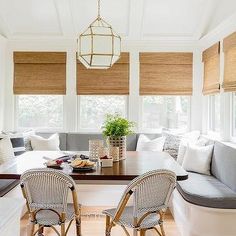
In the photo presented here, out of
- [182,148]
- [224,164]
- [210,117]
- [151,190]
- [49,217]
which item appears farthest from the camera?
[210,117]

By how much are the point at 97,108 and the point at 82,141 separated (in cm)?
64

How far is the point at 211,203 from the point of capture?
3086mm

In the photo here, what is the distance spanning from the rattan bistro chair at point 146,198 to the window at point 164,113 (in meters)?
3.02

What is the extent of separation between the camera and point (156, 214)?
2.61m

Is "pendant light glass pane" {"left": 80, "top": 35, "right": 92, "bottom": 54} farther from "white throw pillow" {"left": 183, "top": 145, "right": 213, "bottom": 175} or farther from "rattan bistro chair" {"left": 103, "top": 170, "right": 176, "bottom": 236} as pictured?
"white throw pillow" {"left": 183, "top": 145, "right": 213, "bottom": 175}

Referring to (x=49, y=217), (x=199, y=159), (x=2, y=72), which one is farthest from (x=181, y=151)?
(x=2, y=72)

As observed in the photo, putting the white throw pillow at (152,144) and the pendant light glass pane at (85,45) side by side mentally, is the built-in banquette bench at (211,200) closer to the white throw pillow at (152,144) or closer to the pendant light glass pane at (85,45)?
the white throw pillow at (152,144)

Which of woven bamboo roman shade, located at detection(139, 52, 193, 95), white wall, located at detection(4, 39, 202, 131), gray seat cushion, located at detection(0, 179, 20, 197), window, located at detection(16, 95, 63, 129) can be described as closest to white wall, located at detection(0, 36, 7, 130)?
white wall, located at detection(4, 39, 202, 131)

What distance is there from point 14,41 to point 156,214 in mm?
3835

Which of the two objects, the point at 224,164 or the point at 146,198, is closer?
the point at 146,198

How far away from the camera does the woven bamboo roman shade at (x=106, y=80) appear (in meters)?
5.31

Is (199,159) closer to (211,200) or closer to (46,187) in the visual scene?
(211,200)

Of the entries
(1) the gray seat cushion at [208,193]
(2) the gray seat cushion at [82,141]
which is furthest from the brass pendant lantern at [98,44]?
(2) the gray seat cushion at [82,141]

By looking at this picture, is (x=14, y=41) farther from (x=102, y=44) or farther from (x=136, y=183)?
(x=136, y=183)
